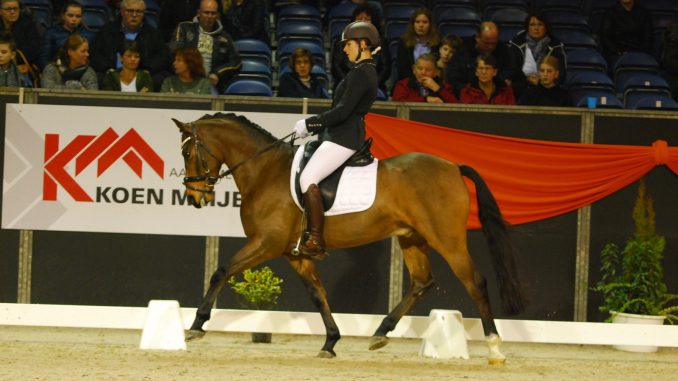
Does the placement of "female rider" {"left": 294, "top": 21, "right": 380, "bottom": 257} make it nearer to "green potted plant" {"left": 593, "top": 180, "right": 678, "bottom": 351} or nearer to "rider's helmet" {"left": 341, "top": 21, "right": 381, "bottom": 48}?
"rider's helmet" {"left": 341, "top": 21, "right": 381, "bottom": 48}

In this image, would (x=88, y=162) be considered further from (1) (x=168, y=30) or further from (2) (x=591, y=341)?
(2) (x=591, y=341)

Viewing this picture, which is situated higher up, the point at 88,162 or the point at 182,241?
the point at 88,162

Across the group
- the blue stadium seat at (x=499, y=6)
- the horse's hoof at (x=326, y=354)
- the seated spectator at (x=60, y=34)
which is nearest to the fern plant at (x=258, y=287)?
the horse's hoof at (x=326, y=354)

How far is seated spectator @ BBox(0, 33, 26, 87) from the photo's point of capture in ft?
33.1

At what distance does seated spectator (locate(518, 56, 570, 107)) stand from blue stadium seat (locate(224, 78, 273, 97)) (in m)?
Answer: 2.43

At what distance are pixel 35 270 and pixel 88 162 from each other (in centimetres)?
106

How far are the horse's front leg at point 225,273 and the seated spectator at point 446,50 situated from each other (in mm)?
3574

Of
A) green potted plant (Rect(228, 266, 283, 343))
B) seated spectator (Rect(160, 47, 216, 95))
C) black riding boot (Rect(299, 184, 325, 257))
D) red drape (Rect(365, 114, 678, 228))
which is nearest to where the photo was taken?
black riding boot (Rect(299, 184, 325, 257))

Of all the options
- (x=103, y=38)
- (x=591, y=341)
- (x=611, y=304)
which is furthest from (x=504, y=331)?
(x=103, y=38)

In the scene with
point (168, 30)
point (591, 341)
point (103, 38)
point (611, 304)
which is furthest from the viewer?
point (168, 30)

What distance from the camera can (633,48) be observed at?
12.6 meters

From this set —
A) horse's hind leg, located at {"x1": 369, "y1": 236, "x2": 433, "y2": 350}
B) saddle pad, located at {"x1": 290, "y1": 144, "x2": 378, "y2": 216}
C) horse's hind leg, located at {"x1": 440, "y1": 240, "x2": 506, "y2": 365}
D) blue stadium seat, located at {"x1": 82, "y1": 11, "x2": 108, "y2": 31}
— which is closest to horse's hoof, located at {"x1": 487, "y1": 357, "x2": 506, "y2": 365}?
horse's hind leg, located at {"x1": 440, "y1": 240, "x2": 506, "y2": 365}

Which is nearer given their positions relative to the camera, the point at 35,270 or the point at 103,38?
the point at 35,270

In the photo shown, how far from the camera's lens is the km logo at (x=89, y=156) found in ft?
32.4
